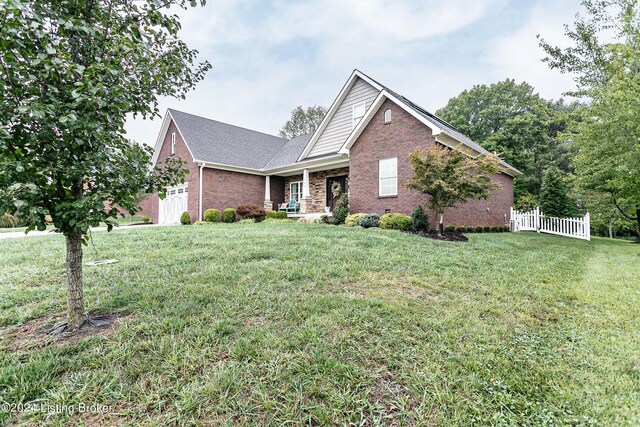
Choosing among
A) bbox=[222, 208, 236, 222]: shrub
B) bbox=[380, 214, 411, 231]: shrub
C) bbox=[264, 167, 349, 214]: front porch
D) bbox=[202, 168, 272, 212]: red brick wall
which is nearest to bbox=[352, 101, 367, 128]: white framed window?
bbox=[264, 167, 349, 214]: front porch

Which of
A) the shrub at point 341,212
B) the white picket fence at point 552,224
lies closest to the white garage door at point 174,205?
the shrub at point 341,212

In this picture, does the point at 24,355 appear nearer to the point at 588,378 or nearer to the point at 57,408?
the point at 57,408

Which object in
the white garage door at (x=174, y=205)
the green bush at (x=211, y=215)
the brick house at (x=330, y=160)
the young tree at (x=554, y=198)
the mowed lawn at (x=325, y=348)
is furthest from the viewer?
the young tree at (x=554, y=198)

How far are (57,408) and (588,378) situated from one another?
3610 mm

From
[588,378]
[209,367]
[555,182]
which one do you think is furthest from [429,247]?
[555,182]

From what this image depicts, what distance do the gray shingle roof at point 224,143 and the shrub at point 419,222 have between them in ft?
32.6

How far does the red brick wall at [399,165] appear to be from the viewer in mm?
10812

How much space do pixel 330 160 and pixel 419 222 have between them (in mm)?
5679

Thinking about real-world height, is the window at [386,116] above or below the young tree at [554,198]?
above

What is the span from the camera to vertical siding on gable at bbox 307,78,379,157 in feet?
43.7

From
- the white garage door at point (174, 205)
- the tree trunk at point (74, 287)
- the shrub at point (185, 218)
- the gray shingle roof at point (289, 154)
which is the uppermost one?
the gray shingle roof at point (289, 154)

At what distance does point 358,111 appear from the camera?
Result: 535 inches

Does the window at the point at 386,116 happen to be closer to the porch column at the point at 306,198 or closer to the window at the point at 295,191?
the porch column at the point at 306,198

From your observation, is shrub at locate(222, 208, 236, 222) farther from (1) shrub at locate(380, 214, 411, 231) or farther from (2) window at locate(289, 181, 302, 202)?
(1) shrub at locate(380, 214, 411, 231)
